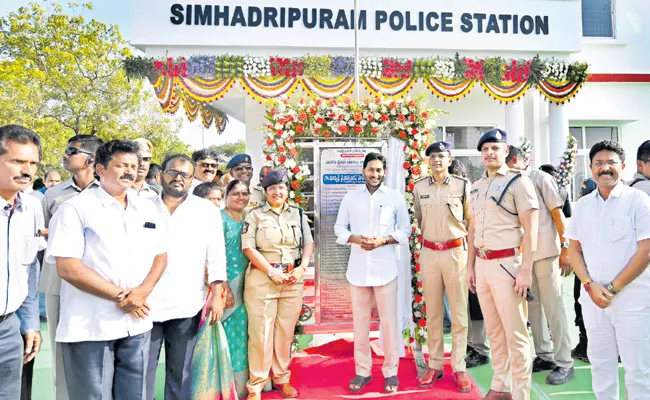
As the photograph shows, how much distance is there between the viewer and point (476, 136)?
10.4 meters

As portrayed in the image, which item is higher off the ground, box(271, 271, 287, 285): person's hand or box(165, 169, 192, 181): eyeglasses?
box(165, 169, 192, 181): eyeglasses

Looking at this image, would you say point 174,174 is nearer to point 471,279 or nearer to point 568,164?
point 471,279

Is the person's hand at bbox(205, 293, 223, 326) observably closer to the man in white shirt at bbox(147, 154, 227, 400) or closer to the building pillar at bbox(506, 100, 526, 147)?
the man in white shirt at bbox(147, 154, 227, 400)

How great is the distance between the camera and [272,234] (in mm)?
3186

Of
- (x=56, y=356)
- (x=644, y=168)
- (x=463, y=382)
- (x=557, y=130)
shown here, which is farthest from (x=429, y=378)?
(x=557, y=130)

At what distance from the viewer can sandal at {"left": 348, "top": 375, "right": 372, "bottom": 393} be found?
3254mm

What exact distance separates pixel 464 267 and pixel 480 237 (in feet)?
1.41

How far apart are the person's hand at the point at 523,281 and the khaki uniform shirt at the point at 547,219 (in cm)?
83

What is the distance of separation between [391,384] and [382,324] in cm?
45

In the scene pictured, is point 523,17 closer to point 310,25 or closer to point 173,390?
point 310,25

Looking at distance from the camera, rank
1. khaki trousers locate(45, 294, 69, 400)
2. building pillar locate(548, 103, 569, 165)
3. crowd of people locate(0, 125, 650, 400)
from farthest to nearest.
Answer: building pillar locate(548, 103, 569, 165)
khaki trousers locate(45, 294, 69, 400)
crowd of people locate(0, 125, 650, 400)

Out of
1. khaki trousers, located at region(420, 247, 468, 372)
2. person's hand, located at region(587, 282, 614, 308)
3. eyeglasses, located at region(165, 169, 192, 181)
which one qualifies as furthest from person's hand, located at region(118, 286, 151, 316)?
person's hand, located at region(587, 282, 614, 308)

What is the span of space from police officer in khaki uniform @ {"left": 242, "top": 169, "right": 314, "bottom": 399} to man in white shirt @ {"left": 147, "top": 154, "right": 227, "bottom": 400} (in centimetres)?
41

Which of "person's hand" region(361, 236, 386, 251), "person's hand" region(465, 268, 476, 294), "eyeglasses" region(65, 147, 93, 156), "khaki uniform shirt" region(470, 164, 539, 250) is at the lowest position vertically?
"person's hand" region(465, 268, 476, 294)
